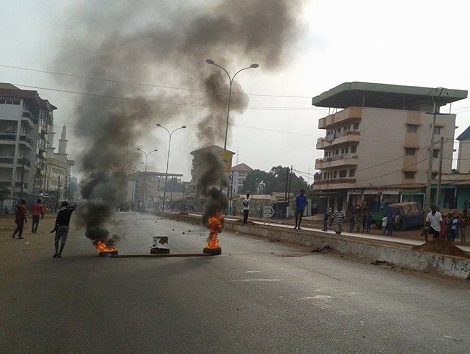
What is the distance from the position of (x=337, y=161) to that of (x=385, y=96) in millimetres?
9270

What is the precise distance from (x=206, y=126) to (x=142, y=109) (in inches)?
91.9

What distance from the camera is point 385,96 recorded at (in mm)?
59219

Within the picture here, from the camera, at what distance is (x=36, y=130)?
6875 centimetres

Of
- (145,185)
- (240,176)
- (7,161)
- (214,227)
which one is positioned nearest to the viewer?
(214,227)

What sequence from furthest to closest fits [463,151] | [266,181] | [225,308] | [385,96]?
[266,181], [385,96], [463,151], [225,308]

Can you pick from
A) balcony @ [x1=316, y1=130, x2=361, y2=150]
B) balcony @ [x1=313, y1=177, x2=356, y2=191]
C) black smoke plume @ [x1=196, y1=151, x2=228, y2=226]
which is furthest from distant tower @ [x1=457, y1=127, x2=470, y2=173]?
black smoke plume @ [x1=196, y1=151, x2=228, y2=226]

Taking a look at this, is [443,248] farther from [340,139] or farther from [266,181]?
[266,181]

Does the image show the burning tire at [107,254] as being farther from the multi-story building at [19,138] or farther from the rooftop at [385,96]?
the rooftop at [385,96]

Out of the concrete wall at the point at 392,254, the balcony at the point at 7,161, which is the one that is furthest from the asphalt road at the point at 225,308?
the balcony at the point at 7,161

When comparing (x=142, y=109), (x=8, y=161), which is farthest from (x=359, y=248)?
(x=8, y=161)

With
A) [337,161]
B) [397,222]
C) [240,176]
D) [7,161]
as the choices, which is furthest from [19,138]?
[240,176]

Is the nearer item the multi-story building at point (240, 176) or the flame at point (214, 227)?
the flame at point (214, 227)

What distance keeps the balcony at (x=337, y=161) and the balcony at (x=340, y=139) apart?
1603 millimetres

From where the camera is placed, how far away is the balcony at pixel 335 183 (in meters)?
59.1
